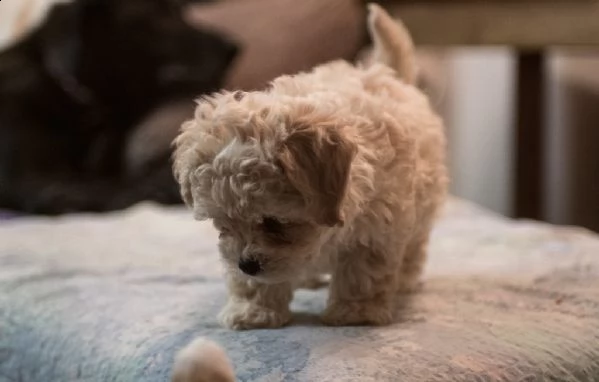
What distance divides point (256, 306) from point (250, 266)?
6.0 inches

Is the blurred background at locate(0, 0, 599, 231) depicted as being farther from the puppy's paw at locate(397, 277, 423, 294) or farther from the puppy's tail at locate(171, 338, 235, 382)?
the puppy's tail at locate(171, 338, 235, 382)

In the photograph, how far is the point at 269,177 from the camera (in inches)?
44.4

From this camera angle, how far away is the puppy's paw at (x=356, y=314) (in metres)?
1.33

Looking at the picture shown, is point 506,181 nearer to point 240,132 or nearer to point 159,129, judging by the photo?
point 159,129

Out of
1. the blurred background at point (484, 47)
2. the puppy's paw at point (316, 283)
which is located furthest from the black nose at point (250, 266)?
the blurred background at point (484, 47)

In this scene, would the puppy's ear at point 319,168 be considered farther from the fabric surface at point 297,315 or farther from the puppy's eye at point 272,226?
the fabric surface at point 297,315

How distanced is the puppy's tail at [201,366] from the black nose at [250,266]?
0.21 metres

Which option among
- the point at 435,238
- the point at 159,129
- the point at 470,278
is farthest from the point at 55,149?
the point at 470,278

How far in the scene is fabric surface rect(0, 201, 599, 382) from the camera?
118cm

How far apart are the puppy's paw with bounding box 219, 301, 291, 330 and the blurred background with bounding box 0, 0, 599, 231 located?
3.40 feet

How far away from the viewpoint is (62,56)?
252 centimetres

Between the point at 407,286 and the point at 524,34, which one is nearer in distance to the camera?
the point at 407,286

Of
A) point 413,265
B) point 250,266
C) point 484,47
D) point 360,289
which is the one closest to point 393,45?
point 413,265

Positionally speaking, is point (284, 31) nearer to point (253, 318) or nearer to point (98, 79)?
point (98, 79)
